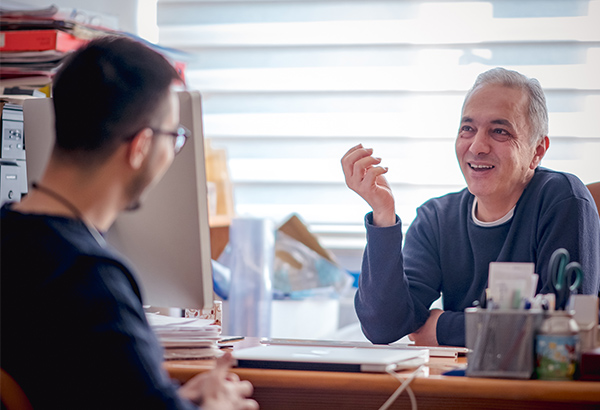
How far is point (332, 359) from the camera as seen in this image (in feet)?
3.73

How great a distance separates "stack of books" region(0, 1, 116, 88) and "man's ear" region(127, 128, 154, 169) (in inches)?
48.8

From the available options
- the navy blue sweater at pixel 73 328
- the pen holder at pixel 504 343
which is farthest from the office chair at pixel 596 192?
the navy blue sweater at pixel 73 328

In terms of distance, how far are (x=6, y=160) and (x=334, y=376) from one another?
3.58 feet

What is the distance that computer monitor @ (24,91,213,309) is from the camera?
1240mm

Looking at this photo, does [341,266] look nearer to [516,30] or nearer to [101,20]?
[516,30]

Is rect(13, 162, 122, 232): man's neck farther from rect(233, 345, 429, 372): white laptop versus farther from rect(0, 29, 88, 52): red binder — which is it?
rect(0, 29, 88, 52): red binder

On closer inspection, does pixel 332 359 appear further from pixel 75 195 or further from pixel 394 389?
pixel 75 195

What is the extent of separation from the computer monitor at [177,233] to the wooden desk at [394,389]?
0.49 feet

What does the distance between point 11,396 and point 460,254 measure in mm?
1321

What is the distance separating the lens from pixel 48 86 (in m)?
2.08

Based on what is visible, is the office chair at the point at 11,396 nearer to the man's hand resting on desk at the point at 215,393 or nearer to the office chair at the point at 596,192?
the man's hand resting on desk at the point at 215,393

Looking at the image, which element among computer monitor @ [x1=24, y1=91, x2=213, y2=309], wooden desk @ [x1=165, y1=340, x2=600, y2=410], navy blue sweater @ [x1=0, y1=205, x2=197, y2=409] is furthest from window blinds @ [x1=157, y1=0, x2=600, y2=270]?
navy blue sweater @ [x1=0, y1=205, x2=197, y2=409]

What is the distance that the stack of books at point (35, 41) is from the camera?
203cm

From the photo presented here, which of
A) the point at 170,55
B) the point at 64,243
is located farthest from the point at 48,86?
the point at 64,243
